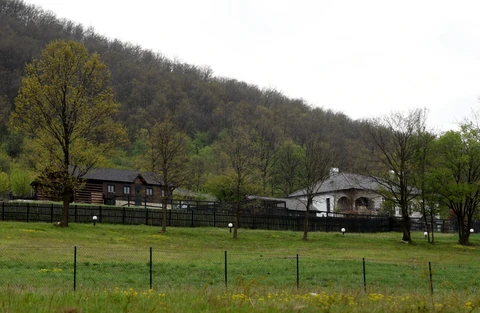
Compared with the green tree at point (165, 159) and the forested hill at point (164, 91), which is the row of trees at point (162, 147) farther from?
the forested hill at point (164, 91)

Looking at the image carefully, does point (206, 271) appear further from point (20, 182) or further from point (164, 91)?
point (164, 91)

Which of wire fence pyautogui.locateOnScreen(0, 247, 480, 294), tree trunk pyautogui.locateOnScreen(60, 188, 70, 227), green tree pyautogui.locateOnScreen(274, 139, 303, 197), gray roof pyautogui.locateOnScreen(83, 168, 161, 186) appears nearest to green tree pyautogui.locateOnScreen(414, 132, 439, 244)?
wire fence pyautogui.locateOnScreen(0, 247, 480, 294)

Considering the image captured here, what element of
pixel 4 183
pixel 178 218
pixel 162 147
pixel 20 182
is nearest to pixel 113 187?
pixel 20 182

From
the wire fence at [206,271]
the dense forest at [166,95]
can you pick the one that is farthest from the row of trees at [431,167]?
the dense forest at [166,95]

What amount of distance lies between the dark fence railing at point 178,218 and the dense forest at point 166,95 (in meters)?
41.4

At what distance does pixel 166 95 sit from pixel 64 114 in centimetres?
8017

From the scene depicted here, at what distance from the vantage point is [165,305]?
1027cm

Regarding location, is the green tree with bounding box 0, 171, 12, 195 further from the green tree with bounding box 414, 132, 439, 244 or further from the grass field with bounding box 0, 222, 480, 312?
the green tree with bounding box 414, 132, 439, 244

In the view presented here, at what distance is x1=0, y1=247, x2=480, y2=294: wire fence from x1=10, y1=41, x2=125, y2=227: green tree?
12913mm

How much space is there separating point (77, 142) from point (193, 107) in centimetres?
8448

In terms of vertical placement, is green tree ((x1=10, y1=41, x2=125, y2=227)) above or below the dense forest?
below

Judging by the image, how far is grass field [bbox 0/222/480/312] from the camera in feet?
36.0

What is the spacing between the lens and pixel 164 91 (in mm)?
120688

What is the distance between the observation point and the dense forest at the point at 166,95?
110062mm
